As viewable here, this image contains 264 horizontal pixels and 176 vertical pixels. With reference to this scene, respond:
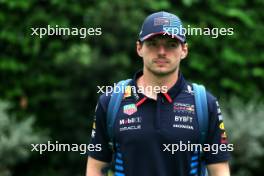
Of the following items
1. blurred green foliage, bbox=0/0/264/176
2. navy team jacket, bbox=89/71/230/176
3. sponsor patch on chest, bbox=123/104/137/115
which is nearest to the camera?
navy team jacket, bbox=89/71/230/176

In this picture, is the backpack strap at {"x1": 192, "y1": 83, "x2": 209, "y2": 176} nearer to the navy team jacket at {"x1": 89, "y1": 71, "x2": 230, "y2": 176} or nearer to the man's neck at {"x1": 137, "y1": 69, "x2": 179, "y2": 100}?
the navy team jacket at {"x1": 89, "y1": 71, "x2": 230, "y2": 176}

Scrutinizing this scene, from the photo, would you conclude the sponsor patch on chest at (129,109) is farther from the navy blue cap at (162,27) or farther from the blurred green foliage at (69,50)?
the blurred green foliage at (69,50)

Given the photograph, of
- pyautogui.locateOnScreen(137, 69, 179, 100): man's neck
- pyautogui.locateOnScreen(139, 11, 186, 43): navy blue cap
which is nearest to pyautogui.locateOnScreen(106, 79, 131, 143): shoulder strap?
pyautogui.locateOnScreen(137, 69, 179, 100): man's neck

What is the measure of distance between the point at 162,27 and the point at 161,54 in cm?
16

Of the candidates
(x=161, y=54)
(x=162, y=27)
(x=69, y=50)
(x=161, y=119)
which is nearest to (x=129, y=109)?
(x=161, y=119)

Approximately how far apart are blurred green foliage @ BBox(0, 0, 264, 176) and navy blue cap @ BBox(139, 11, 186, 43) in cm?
533

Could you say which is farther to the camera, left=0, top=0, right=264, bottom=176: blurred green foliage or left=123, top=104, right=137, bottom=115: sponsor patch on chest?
left=0, top=0, right=264, bottom=176: blurred green foliage

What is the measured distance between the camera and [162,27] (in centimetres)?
355

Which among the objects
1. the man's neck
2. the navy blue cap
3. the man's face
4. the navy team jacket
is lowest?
the navy team jacket

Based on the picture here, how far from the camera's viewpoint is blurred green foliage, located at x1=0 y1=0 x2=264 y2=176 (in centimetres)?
906

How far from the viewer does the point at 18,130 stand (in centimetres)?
877

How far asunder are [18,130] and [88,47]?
149 centimetres

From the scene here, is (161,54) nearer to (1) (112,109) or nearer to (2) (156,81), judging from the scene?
(2) (156,81)

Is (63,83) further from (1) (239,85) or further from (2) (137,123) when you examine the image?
(2) (137,123)
